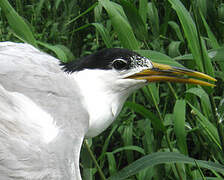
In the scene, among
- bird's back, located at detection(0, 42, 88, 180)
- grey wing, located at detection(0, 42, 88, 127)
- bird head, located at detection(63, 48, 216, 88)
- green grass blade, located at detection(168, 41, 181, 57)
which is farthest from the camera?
green grass blade, located at detection(168, 41, 181, 57)

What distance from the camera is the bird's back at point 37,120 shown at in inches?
32.3

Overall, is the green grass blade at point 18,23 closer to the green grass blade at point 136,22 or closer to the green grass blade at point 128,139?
the green grass blade at point 136,22

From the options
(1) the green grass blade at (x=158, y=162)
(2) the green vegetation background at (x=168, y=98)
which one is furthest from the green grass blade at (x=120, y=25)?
(1) the green grass blade at (x=158, y=162)

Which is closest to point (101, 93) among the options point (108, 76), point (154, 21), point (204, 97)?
point (108, 76)

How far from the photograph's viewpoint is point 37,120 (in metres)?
0.88

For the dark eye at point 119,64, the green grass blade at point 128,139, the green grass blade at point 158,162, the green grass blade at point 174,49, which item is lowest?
the green grass blade at point 128,139

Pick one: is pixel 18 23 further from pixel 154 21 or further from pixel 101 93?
pixel 154 21

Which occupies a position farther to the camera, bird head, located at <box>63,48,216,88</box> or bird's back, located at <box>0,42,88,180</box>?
bird head, located at <box>63,48,216,88</box>

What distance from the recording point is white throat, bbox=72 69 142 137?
3.36 ft

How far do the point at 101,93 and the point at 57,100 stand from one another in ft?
0.52

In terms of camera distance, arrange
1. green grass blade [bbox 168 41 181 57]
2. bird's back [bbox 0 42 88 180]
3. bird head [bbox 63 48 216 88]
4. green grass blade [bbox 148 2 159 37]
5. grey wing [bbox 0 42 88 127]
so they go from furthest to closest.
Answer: green grass blade [bbox 168 41 181 57], green grass blade [bbox 148 2 159 37], bird head [bbox 63 48 216 88], grey wing [bbox 0 42 88 127], bird's back [bbox 0 42 88 180]

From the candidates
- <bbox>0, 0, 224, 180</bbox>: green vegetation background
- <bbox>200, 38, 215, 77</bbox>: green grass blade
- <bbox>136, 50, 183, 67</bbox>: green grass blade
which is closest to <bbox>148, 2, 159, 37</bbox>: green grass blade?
<bbox>0, 0, 224, 180</bbox>: green vegetation background

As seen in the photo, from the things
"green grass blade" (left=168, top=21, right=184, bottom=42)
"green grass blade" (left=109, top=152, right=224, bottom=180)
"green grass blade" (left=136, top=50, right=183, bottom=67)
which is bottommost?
"green grass blade" (left=109, top=152, right=224, bottom=180)

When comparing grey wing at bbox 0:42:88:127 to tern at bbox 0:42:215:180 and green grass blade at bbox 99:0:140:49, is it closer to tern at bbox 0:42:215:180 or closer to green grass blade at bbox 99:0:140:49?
tern at bbox 0:42:215:180
